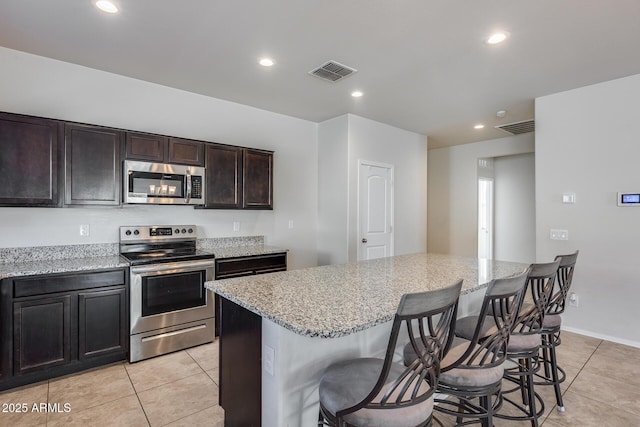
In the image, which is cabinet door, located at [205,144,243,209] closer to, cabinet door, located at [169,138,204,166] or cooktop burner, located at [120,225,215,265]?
cabinet door, located at [169,138,204,166]

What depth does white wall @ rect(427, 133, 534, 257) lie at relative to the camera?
6.16m

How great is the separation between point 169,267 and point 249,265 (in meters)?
0.87

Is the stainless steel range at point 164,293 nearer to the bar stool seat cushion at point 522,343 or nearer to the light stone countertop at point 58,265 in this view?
the light stone countertop at point 58,265

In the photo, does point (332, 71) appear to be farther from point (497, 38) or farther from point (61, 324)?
point (61, 324)

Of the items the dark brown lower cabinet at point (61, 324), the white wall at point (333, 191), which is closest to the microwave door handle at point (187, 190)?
the dark brown lower cabinet at point (61, 324)

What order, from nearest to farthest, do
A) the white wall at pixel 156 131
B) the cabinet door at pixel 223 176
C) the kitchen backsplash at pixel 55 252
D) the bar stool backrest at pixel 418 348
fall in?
the bar stool backrest at pixel 418 348 → the kitchen backsplash at pixel 55 252 → the white wall at pixel 156 131 → the cabinet door at pixel 223 176

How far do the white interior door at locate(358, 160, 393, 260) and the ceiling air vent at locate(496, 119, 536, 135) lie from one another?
195cm

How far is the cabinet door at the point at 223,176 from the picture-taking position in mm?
3686

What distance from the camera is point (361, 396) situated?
1270 millimetres

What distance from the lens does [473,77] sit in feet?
11.0

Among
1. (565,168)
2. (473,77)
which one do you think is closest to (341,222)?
(473,77)

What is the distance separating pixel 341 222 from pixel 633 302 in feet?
10.9

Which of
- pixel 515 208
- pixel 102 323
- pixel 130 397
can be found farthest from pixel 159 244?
pixel 515 208

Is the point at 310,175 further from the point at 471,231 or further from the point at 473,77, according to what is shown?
the point at 471,231
